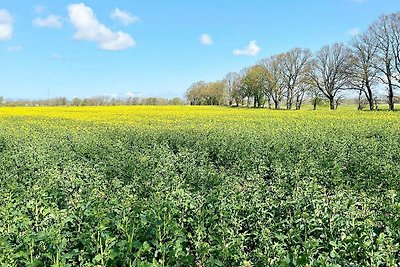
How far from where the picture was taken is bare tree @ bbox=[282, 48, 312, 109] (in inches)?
2731

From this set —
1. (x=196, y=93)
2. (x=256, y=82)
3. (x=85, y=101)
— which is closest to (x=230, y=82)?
(x=196, y=93)

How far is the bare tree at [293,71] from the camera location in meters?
69.4

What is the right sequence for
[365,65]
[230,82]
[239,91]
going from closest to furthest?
[365,65], [239,91], [230,82]

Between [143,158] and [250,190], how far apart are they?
13.6ft

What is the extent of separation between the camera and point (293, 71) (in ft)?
230

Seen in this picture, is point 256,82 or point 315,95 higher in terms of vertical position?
point 256,82

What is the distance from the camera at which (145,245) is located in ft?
12.1

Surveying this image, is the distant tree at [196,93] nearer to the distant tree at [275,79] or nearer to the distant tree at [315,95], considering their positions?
the distant tree at [275,79]

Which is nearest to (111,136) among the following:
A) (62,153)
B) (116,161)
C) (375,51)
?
(62,153)

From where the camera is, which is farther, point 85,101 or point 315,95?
point 85,101

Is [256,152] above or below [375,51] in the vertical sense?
below

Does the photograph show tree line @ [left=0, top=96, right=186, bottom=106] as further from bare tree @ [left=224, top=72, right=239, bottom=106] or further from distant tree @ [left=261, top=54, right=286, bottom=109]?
distant tree @ [left=261, top=54, right=286, bottom=109]

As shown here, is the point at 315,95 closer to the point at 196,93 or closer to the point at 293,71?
the point at 293,71

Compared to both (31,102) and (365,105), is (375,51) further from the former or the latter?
(31,102)
